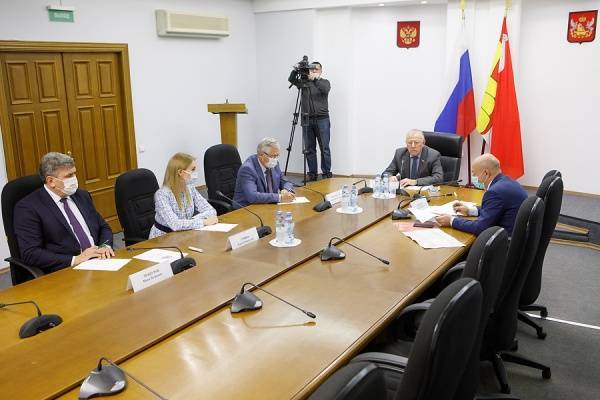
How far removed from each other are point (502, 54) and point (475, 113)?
0.77 metres

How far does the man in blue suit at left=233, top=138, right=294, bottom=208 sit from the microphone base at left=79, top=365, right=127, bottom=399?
89.8 inches

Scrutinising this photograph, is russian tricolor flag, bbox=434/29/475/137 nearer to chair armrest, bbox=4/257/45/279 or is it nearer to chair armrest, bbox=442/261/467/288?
chair armrest, bbox=442/261/467/288

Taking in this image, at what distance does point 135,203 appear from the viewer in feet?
11.1

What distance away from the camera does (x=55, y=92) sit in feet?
16.1

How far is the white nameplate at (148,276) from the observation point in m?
2.23

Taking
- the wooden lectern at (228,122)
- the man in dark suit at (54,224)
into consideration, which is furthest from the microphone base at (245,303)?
the wooden lectern at (228,122)

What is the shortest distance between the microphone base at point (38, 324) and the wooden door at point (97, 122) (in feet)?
11.6

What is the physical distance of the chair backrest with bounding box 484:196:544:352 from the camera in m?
2.15

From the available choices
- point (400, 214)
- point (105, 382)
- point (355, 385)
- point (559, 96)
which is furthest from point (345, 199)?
point (559, 96)

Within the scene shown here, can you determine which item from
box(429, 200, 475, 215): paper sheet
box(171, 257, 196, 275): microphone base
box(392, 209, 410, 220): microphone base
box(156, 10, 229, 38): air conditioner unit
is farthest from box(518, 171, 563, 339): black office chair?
box(156, 10, 229, 38): air conditioner unit

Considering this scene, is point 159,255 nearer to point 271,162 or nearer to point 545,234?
point 271,162

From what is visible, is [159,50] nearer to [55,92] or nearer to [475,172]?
[55,92]

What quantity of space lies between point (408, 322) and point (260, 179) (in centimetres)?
203

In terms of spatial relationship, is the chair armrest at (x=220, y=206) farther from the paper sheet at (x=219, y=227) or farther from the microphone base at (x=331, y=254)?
the microphone base at (x=331, y=254)
